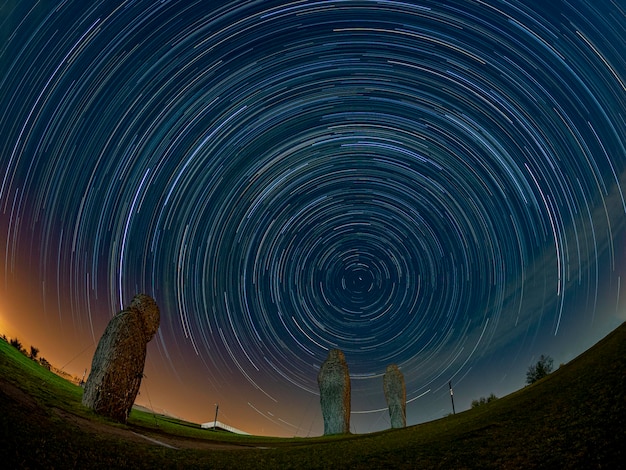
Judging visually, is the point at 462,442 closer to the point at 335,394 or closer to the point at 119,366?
the point at 119,366

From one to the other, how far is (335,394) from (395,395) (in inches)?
501

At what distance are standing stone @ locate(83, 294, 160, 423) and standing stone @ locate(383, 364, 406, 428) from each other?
39337mm

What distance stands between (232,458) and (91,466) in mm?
9266

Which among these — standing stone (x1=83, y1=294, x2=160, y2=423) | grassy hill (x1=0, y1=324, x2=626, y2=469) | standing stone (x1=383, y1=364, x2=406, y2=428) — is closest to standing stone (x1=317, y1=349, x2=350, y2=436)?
standing stone (x1=383, y1=364, x2=406, y2=428)

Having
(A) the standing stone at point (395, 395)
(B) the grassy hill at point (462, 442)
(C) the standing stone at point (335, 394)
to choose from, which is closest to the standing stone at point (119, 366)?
(B) the grassy hill at point (462, 442)

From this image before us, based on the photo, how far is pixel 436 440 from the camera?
22.2 meters

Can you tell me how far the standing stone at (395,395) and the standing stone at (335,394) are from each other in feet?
33.2

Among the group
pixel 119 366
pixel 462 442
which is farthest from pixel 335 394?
pixel 462 442

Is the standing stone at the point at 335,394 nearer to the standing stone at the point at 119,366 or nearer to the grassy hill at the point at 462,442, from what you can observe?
the grassy hill at the point at 462,442

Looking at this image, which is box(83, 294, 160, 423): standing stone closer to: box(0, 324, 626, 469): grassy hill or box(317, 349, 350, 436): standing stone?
box(0, 324, 626, 469): grassy hill

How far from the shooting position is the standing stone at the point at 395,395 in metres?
55.9

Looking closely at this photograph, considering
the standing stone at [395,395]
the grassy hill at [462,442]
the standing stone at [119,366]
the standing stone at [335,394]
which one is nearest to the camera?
the grassy hill at [462,442]

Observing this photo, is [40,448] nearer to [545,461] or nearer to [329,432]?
[545,461]

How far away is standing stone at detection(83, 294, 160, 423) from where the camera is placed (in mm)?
28234
